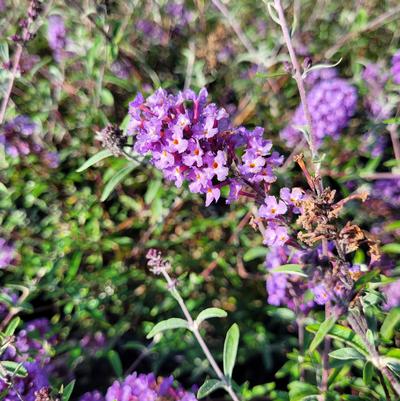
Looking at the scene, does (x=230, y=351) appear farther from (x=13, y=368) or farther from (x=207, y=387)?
(x=13, y=368)

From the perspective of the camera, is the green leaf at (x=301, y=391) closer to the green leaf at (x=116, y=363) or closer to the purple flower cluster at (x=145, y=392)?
the purple flower cluster at (x=145, y=392)

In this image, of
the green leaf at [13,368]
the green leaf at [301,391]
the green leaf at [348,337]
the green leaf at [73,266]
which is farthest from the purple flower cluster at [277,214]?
the green leaf at [73,266]

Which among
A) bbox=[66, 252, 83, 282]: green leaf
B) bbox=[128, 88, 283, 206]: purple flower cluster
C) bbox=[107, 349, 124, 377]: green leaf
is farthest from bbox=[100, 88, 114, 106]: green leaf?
bbox=[107, 349, 124, 377]: green leaf

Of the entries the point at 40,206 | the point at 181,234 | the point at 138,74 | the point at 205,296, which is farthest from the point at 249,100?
the point at 40,206

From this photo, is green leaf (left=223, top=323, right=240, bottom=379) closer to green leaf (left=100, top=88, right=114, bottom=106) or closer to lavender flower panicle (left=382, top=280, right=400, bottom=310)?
lavender flower panicle (left=382, top=280, right=400, bottom=310)

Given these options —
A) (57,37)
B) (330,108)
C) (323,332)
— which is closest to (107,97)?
(57,37)
